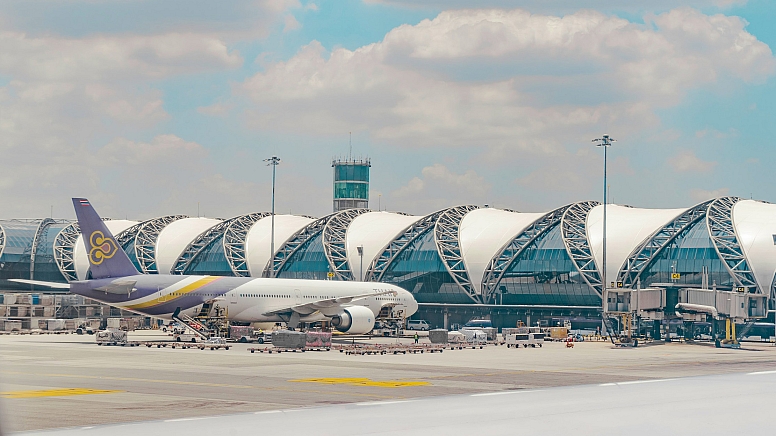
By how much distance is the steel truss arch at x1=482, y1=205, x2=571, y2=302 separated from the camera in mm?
104062

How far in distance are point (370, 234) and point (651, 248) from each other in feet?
111

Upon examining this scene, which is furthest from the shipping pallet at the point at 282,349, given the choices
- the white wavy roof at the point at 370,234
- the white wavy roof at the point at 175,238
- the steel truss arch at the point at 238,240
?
the white wavy roof at the point at 175,238

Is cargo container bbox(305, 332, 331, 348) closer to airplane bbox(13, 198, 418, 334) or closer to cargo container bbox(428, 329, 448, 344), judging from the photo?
airplane bbox(13, 198, 418, 334)

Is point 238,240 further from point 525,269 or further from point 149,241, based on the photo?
point 525,269

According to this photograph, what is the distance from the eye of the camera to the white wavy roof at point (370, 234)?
368ft

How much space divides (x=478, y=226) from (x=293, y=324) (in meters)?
43.5

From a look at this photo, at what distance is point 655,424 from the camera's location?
1914 cm

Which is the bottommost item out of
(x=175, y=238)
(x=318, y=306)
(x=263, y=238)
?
(x=318, y=306)

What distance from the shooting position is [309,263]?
4606 inches

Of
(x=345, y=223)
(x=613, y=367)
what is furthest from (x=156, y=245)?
(x=613, y=367)

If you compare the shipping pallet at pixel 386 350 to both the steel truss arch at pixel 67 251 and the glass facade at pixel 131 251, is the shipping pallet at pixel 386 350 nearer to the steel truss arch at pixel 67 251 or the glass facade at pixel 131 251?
the glass facade at pixel 131 251

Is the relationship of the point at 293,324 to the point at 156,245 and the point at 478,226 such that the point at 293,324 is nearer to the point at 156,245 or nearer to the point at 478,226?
the point at 478,226

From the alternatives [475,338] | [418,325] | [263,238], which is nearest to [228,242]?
[263,238]

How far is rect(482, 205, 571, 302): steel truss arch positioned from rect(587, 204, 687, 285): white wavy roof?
4.62 metres
